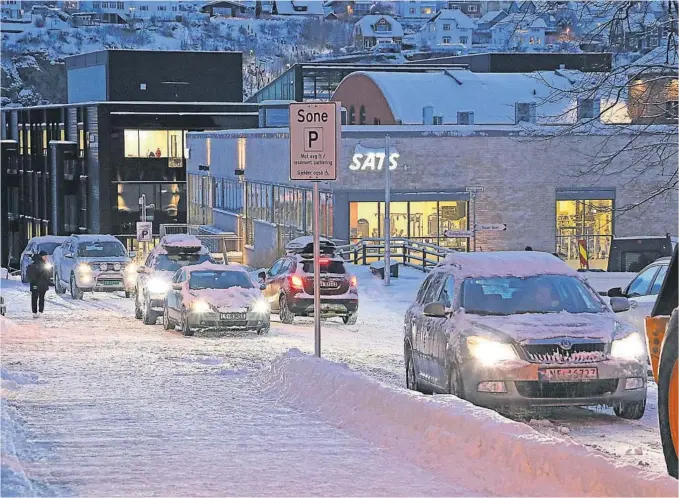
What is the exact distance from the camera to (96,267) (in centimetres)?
4106

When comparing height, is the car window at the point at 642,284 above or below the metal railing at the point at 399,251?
above

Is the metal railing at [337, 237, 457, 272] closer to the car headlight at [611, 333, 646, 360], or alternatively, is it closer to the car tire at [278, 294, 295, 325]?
the car tire at [278, 294, 295, 325]

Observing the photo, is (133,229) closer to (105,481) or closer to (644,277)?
(644,277)

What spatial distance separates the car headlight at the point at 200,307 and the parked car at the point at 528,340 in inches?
422

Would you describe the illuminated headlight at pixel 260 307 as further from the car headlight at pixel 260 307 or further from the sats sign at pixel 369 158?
the sats sign at pixel 369 158

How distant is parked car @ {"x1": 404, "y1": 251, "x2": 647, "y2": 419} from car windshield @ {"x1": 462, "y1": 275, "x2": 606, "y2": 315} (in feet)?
0.04

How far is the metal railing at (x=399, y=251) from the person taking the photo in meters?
45.8

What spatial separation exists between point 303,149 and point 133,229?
73.9 meters

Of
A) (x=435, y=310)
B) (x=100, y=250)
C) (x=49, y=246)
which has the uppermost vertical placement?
(x=435, y=310)

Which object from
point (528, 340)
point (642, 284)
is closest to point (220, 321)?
point (642, 284)

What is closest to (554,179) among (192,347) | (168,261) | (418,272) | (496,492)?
(418,272)

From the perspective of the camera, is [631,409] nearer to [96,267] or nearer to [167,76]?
[96,267]

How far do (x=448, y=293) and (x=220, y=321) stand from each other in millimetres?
10975

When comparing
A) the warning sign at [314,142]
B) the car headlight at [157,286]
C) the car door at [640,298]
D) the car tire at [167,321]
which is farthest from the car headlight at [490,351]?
the car headlight at [157,286]
